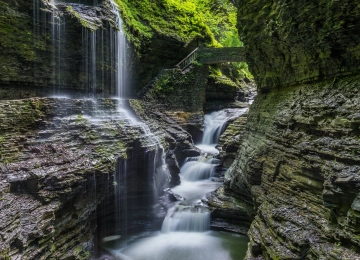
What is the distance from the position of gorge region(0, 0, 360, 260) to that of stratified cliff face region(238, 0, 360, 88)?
3 centimetres

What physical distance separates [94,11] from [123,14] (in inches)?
94.8

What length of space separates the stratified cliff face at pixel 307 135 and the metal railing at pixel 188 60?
10.8 m

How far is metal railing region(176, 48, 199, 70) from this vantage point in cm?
2005

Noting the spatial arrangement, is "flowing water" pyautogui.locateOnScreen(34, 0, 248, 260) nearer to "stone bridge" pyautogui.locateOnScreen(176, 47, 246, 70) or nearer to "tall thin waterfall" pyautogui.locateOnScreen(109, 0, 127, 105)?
"tall thin waterfall" pyautogui.locateOnScreen(109, 0, 127, 105)

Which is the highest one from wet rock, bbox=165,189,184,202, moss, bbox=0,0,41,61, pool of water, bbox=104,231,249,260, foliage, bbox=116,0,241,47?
foliage, bbox=116,0,241,47

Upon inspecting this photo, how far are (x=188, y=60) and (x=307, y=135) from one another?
14874mm

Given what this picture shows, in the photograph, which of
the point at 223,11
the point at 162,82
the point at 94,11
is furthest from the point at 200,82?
the point at 223,11

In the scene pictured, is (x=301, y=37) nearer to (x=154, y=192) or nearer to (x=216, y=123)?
(x=154, y=192)

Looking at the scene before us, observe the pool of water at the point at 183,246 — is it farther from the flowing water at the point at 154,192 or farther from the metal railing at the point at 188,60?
the metal railing at the point at 188,60

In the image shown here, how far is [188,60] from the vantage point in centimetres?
2030

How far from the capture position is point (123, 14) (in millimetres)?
16047

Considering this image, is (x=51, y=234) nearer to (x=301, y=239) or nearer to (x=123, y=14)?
(x=301, y=239)

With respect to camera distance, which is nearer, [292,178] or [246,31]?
[292,178]

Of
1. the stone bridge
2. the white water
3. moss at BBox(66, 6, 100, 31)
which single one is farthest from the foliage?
the white water
